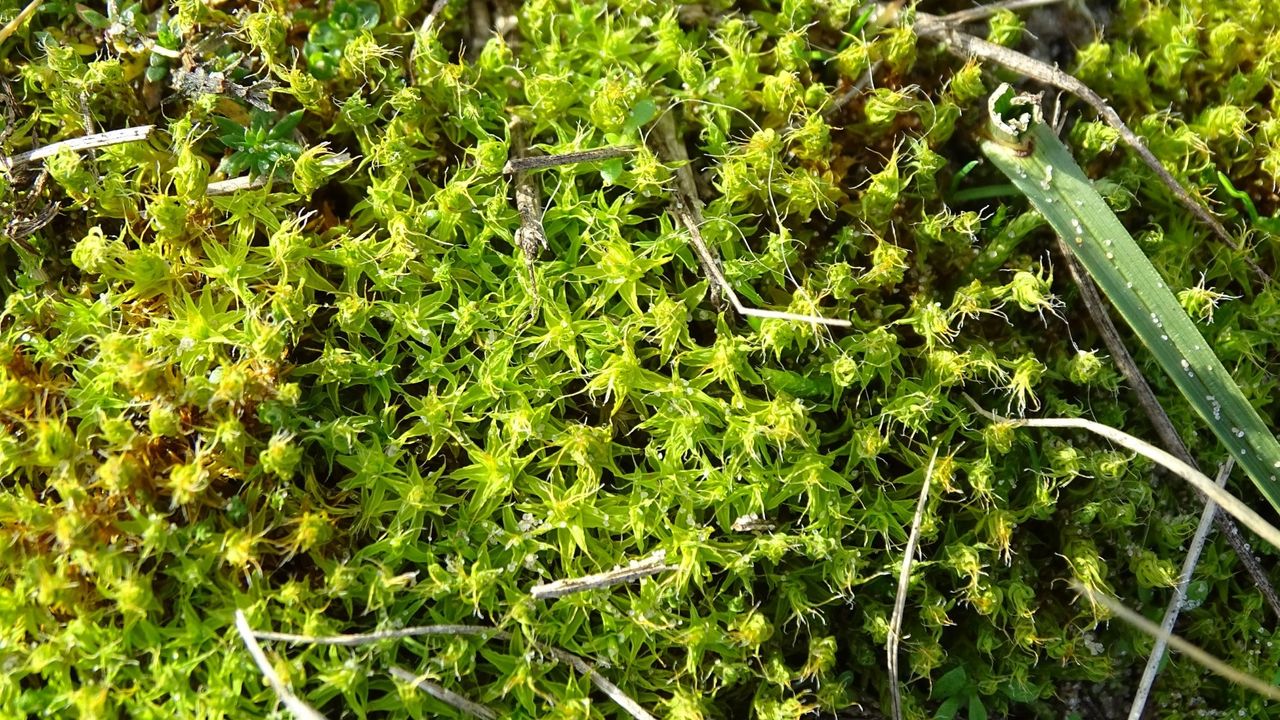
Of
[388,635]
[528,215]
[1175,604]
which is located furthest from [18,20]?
[1175,604]

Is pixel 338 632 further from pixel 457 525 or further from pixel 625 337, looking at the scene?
pixel 625 337

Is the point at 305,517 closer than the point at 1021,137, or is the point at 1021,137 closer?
the point at 305,517

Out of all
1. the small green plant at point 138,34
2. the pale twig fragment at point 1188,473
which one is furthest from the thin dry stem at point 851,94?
the small green plant at point 138,34

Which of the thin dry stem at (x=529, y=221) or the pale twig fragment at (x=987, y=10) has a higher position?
the pale twig fragment at (x=987, y=10)

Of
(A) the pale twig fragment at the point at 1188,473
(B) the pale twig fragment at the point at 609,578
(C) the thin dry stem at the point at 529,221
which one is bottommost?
(B) the pale twig fragment at the point at 609,578

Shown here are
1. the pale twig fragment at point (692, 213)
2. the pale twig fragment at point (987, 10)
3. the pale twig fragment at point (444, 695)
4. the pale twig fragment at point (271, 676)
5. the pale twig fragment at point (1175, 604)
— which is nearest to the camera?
the pale twig fragment at point (271, 676)

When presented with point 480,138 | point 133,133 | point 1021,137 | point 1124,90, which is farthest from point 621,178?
point 1124,90

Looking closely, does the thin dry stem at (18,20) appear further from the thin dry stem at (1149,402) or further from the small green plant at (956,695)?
the small green plant at (956,695)

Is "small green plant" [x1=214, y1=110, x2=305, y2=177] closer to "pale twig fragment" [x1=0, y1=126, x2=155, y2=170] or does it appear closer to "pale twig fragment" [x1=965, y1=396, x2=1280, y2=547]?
"pale twig fragment" [x1=0, y1=126, x2=155, y2=170]
